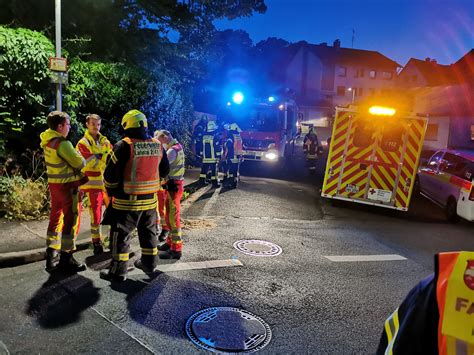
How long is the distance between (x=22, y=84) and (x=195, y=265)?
5.67 meters

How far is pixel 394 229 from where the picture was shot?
8125 mm

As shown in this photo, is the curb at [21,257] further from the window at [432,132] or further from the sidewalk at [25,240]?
the window at [432,132]

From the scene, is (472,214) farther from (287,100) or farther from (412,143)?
(287,100)

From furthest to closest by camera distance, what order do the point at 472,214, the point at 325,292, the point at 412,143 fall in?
the point at 412,143, the point at 472,214, the point at 325,292

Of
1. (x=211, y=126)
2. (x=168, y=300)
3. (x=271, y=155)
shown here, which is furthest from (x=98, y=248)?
(x=271, y=155)

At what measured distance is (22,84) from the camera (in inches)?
325

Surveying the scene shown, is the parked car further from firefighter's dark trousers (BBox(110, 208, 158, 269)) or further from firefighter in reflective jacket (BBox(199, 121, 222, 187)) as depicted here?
firefighter's dark trousers (BBox(110, 208, 158, 269))

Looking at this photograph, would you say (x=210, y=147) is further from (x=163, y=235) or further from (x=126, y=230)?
(x=126, y=230)

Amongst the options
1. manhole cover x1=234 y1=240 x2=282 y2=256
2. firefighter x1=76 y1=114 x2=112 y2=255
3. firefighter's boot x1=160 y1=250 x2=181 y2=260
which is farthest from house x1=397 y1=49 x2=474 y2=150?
firefighter x1=76 y1=114 x2=112 y2=255

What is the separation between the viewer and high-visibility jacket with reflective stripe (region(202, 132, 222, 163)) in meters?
11.1

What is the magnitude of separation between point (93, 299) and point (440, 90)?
2925 cm

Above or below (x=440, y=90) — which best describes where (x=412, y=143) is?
below

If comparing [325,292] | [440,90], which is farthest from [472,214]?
[440,90]

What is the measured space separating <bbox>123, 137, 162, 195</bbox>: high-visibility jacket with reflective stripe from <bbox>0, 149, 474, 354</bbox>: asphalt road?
3.62 feet
